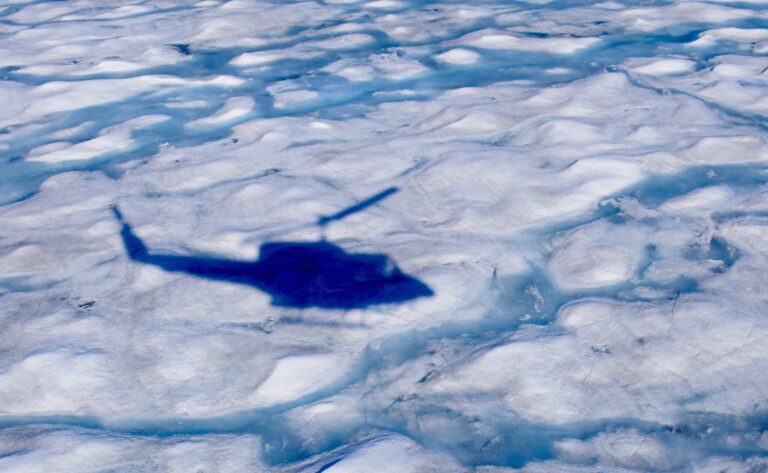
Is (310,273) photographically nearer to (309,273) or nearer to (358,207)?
(309,273)

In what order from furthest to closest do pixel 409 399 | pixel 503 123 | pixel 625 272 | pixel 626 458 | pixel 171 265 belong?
1. pixel 503 123
2. pixel 171 265
3. pixel 625 272
4. pixel 409 399
5. pixel 626 458

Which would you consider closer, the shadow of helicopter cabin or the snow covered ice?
the snow covered ice

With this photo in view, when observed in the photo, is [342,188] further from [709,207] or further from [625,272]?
[709,207]

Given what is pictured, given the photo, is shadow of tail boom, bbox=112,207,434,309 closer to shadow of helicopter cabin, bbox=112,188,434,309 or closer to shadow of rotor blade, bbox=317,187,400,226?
shadow of helicopter cabin, bbox=112,188,434,309

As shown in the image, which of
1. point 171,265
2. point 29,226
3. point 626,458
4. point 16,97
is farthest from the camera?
point 16,97

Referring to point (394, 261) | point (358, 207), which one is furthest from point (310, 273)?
point (358, 207)

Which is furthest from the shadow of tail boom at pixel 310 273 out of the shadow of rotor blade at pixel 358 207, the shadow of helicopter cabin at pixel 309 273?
the shadow of rotor blade at pixel 358 207

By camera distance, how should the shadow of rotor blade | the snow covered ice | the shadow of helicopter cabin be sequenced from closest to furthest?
the snow covered ice → the shadow of helicopter cabin → the shadow of rotor blade

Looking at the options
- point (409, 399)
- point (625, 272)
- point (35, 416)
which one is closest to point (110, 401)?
point (35, 416)

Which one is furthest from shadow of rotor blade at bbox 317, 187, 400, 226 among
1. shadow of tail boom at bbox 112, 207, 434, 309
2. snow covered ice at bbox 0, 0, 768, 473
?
shadow of tail boom at bbox 112, 207, 434, 309
